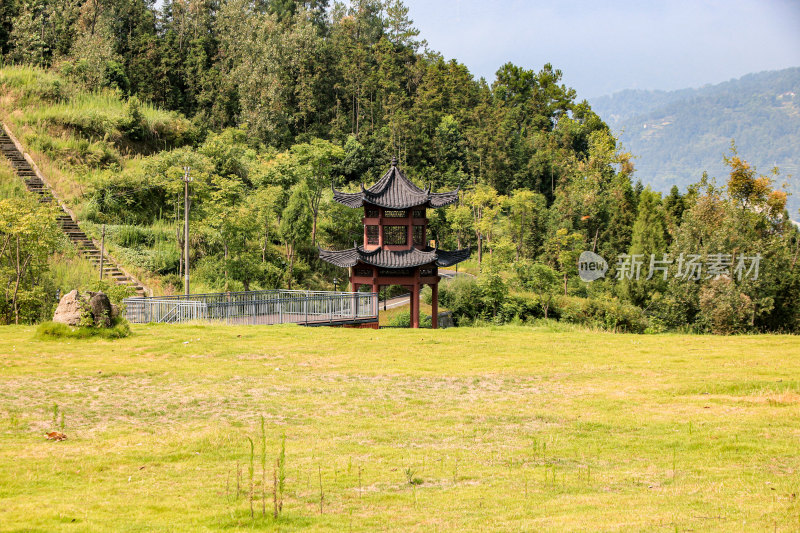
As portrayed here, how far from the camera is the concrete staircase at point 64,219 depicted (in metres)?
37.1

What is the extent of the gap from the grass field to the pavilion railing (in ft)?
21.7

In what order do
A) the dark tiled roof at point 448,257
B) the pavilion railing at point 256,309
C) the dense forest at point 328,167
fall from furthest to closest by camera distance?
the dense forest at point 328,167 < the dark tiled roof at point 448,257 < the pavilion railing at point 256,309

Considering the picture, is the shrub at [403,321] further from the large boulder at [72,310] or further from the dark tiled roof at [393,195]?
the large boulder at [72,310]

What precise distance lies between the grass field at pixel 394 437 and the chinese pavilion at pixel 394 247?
13331 mm

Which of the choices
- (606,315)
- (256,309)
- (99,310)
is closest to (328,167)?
(606,315)

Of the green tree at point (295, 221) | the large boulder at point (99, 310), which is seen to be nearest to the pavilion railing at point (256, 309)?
the large boulder at point (99, 310)

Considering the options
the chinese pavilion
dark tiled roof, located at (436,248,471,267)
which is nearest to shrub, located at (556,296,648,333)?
dark tiled roof, located at (436,248,471,267)

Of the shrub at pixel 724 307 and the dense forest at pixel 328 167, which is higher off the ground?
the dense forest at pixel 328 167

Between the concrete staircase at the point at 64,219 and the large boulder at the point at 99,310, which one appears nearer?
the large boulder at the point at 99,310

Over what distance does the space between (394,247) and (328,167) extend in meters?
16.8

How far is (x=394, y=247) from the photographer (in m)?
36.8

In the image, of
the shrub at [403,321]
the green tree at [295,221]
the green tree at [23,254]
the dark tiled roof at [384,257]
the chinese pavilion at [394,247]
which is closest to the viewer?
the green tree at [23,254]

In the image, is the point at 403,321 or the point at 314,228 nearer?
the point at 403,321

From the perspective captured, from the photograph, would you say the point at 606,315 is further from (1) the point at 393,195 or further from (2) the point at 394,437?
(2) the point at 394,437
